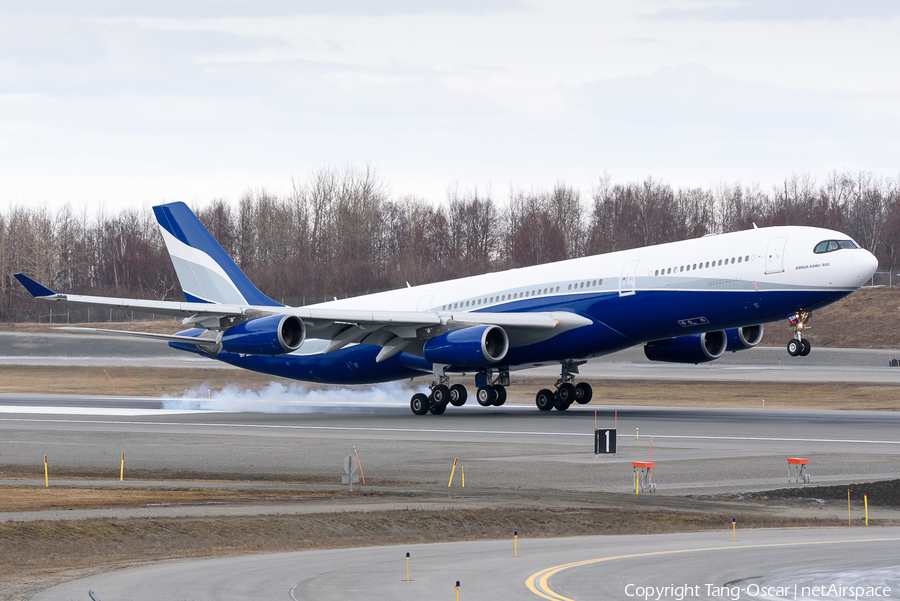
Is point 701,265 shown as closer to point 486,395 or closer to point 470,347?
point 470,347

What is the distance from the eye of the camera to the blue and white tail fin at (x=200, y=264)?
50.1 m

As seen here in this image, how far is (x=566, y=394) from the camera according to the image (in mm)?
45469

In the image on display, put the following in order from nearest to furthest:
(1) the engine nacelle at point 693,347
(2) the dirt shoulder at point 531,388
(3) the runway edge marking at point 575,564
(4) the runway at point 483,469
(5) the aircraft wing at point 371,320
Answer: (3) the runway edge marking at point 575,564, (4) the runway at point 483,469, (5) the aircraft wing at point 371,320, (1) the engine nacelle at point 693,347, (2) the dirt shoulder at point 531,388

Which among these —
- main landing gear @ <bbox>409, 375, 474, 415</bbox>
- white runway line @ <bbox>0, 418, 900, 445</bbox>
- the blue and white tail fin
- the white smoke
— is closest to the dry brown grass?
white runway line @ <bbox>0, 418, 900, 445</bbox>

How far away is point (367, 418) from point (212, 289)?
34.3 feet

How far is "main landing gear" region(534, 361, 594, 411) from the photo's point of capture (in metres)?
45.5

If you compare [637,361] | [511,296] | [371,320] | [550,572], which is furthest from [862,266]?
[637,361]

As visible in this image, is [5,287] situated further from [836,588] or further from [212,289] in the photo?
[836,588]

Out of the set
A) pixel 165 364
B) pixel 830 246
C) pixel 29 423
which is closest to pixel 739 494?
pixel 830 246

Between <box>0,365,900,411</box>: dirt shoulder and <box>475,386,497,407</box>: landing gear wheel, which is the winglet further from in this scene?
<box>0,365,900,411</box>: dirt shoulder

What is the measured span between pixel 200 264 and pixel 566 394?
18.1 meters

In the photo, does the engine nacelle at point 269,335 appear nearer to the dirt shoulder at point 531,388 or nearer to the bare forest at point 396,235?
the dirt shoulder at point 531,388

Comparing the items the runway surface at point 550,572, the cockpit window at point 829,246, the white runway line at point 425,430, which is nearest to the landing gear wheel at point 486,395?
the white runway line at point 425,430

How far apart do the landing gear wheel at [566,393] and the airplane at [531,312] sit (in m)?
0.04
